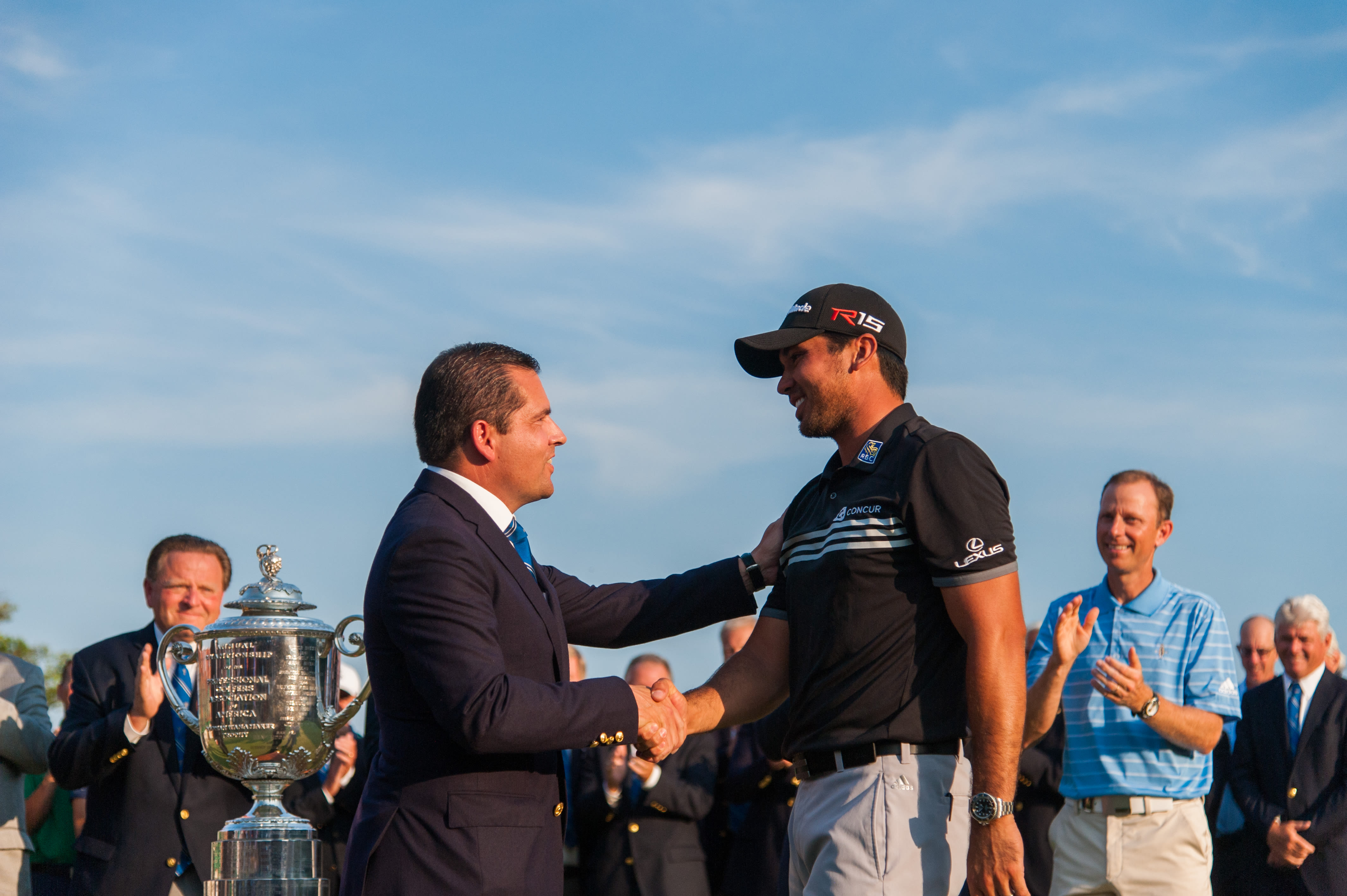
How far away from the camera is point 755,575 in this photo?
523 centimetres

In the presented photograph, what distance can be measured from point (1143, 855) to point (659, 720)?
358 centimetres

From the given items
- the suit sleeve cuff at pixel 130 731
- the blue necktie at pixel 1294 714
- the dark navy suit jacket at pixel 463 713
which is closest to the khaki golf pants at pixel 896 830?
the dark navy suit jacket at pixel 463 713

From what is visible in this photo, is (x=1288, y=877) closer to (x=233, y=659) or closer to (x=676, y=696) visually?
(x=676, y=696)

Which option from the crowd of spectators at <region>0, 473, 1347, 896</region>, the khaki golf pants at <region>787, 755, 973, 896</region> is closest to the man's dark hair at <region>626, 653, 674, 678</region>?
the crowd of spectators at <region>0, 473, 1347, 896</region>

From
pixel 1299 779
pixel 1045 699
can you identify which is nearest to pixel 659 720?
pixel 1045 699

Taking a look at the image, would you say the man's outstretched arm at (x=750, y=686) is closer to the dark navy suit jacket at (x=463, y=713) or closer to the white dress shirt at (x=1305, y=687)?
the dark navy suit jacket at (x=463, y=713)

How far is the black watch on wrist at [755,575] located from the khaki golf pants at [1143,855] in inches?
115

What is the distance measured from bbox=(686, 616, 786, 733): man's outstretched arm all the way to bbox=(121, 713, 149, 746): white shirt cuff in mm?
3008

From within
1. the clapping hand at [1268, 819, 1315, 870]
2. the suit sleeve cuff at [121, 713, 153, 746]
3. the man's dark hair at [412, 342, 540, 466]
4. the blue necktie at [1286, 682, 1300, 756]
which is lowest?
the clapping hand at [1268, 819, 1315, 870]

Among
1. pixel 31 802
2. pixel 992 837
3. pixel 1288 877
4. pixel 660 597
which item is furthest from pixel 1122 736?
pixel 31 802

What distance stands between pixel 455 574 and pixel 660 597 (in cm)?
152

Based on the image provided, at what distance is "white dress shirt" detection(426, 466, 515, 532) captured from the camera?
441 cm

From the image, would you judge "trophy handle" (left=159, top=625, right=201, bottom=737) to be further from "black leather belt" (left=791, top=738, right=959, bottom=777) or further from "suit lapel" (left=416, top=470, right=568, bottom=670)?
"black leather belt" (left=791, top=738, right=959, bottom=777)

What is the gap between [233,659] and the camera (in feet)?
15.9
